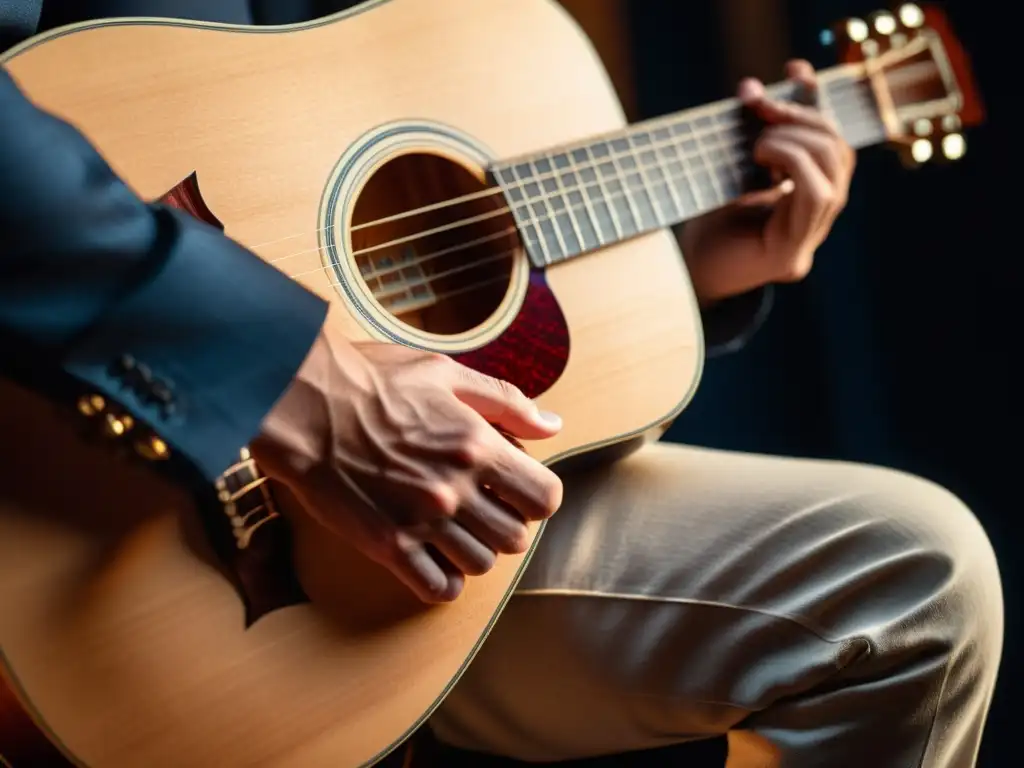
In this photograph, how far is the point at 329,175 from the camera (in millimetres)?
697

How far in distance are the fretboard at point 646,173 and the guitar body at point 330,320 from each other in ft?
0.07

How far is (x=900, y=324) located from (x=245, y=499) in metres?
1.08

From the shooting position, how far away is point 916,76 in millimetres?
1075

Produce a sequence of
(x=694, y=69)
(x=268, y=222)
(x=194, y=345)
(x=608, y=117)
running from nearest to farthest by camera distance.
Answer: (x=194, y=345) < (x=268, y=222) < (x=608, y=117) < (x=694, y=69)

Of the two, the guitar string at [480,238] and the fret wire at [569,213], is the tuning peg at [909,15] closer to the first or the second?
the guitar string at [480,238]

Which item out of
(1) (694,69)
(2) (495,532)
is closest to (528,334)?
(2) (495,532)

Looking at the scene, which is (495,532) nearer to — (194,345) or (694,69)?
(194,345)

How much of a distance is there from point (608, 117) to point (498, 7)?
14cm

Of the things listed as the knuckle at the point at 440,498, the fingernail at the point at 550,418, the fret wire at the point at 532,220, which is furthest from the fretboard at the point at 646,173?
the knuckle at the point at 440,498

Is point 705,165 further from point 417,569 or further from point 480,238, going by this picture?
point 417,569

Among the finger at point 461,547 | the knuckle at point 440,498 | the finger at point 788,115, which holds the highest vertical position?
the finger at point 788,115

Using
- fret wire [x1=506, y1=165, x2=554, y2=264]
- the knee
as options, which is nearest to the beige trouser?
the knee

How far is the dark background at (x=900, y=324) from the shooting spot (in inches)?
49.3

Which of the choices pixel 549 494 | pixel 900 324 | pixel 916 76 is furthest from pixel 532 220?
pixel 900 324
